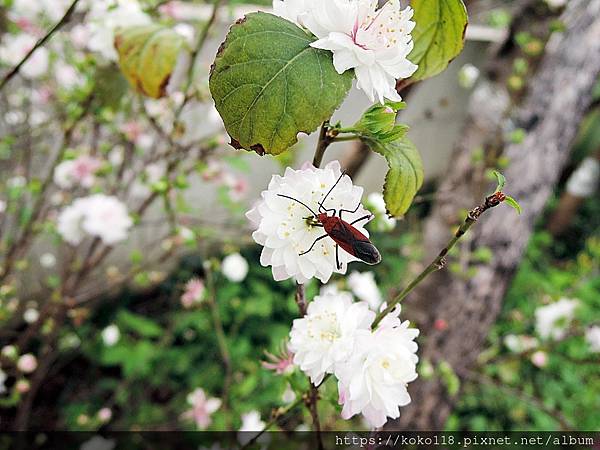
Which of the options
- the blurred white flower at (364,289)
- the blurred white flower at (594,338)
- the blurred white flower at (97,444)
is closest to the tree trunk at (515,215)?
the blurred white flower at (364,289)

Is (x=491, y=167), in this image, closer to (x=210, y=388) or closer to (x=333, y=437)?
(x=333, y=437)

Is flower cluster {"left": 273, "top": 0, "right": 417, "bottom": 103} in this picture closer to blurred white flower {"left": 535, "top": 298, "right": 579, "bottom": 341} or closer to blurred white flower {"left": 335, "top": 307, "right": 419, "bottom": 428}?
blurred white flower {"left": 335, "top": 307, "right": 419, "bottom": 428}

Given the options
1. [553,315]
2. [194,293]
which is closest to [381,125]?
[194,293]

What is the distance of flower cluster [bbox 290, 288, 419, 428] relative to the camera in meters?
0.40

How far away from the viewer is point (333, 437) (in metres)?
0.92

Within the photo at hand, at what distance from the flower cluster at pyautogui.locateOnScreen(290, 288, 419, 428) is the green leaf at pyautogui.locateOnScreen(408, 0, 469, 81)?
19 cm

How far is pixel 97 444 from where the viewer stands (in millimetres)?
1103

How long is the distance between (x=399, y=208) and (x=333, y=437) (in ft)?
2.00

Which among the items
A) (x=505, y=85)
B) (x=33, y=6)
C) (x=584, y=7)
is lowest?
(x=505, y=85)

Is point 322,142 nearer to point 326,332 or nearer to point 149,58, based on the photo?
point 326,332

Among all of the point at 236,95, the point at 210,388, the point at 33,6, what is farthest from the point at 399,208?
the point at 210,388

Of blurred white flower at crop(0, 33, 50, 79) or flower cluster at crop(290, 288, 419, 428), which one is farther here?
blurred white flower at crop(0, 33, 50, 79)

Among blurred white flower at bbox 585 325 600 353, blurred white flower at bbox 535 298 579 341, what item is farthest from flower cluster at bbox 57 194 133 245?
blurred white flower at bbox 585 325 600 353

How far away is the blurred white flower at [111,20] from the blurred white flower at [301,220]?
0.51 m
